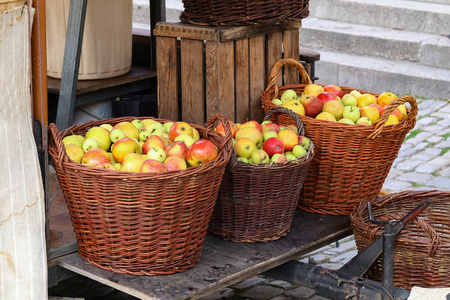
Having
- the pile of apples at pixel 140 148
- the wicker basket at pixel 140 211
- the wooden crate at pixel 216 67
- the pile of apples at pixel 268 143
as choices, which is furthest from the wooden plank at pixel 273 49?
the wicker basket at pixel 140 211

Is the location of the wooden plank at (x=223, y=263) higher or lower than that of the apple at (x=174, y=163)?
lower

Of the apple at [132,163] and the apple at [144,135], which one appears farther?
the apple at [144,135]

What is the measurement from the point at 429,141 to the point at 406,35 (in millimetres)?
2126

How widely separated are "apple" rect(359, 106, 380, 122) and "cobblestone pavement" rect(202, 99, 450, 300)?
3.07 feet

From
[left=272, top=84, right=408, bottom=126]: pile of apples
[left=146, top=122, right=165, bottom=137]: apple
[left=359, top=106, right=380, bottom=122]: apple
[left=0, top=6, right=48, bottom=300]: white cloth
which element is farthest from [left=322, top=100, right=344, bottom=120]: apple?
[left=0, top=6, right=48, bottom=300]: white cloth

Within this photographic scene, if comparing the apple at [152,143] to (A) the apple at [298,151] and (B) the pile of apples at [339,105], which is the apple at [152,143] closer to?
(A) the apple at [298,151]

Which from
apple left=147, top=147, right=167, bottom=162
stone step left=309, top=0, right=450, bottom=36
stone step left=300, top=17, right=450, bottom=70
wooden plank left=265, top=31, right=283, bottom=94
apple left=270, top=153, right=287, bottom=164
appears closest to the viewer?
apple left=147, top=147, right=167, bottom=162

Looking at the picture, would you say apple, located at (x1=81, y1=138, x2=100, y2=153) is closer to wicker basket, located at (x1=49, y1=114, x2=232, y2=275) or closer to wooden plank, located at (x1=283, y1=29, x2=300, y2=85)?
wicker basket, located at (x1=49, y1=114, x2=232, y2=275)

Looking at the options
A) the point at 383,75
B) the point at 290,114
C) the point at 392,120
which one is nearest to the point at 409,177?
the point at 392,120

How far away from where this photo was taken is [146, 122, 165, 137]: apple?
9.47 ft

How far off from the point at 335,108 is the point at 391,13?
4.73 metres

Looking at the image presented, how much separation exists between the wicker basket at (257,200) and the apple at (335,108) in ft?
1.36

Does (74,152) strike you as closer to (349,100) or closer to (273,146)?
(273,146)

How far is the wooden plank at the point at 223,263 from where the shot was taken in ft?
8.16
